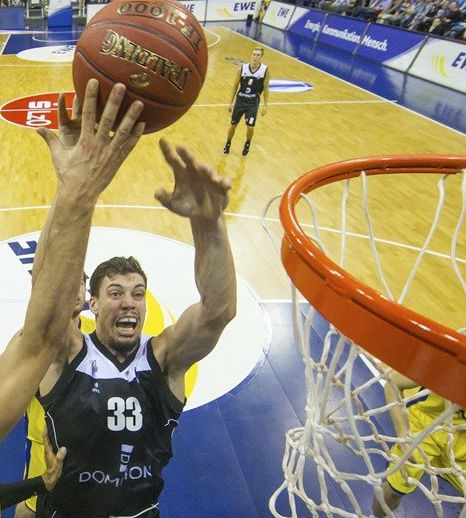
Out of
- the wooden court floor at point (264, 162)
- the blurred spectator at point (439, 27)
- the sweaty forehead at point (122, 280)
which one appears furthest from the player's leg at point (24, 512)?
the blurred spectator at point (439, 27)

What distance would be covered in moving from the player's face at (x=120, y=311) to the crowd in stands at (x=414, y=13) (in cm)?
1359

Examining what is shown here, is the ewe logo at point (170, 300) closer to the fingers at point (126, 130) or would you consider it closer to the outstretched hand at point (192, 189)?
the outstretched hand at point (192, 189)

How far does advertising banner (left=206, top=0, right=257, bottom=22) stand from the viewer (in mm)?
21766

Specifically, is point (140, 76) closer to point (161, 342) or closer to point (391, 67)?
point (161, 342)

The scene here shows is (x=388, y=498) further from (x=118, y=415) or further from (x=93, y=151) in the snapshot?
(x=93, y=151)

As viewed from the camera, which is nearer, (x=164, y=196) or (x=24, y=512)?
(x=164, y=196)

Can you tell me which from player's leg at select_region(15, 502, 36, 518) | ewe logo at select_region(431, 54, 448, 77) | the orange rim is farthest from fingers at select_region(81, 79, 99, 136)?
→ ewe logo at select_region(431, 54, 448, 77)

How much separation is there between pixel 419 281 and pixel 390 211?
5.38 feet

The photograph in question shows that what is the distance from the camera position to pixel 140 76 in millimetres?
1467

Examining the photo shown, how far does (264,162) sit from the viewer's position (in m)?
8.02

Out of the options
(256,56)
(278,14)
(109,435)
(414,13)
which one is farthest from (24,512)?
(278,14)

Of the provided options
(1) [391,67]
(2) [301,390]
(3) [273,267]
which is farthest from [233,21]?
(2) [301,390]

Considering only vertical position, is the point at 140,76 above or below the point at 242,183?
above

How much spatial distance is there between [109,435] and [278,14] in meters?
21.4
